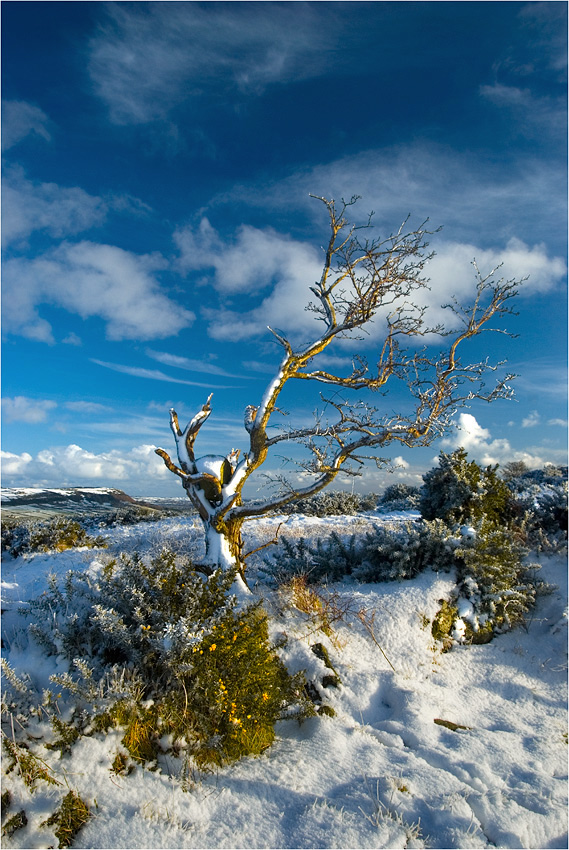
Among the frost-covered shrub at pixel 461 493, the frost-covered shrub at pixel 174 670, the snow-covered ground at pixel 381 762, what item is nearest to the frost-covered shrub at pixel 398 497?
the frost-covered shrub at pixel 461 493

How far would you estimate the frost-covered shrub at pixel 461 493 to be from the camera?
7766mm

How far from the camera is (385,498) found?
2222cm

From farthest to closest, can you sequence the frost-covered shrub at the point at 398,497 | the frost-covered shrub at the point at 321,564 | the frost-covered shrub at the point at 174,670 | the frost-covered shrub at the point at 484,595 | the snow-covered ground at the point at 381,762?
the frost-covered shrub at the point at 398,497 < the frost-covered shrub at the point at 321,564 < the frost-covered shrub at the point at 484,595 < the frost-covered shrub at the point at 174,670 < the snow-covered ground at the point at 381,762

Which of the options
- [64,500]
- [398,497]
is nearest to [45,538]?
[64,500]

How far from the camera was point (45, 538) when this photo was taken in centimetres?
1265

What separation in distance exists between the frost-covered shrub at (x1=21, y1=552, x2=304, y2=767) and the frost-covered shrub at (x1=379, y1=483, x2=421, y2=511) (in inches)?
607

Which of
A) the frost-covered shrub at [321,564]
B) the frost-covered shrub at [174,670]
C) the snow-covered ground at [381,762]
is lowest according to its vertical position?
the snow-covered ground at [381,762]

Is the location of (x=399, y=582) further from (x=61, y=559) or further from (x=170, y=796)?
(x=61, y=559)

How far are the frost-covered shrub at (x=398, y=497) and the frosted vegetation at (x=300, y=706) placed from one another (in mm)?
12181

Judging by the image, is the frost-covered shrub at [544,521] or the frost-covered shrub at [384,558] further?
the frost-covered shrub at [544,521]

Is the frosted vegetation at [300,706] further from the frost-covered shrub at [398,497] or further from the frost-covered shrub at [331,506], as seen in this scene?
the frost-covered shrub at [398,497]

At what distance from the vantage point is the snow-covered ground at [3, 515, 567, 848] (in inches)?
121

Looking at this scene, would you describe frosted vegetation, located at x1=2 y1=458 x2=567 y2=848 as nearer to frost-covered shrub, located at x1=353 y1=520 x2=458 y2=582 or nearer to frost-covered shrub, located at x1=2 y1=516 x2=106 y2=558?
frost-covered shrub, located at x1=353 y1=520 x2=458 y2=582

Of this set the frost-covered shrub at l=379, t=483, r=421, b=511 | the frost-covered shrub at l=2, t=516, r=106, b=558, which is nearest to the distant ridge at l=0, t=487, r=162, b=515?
the frost-covered shrub at l=2, t=516, r=106, b=558
